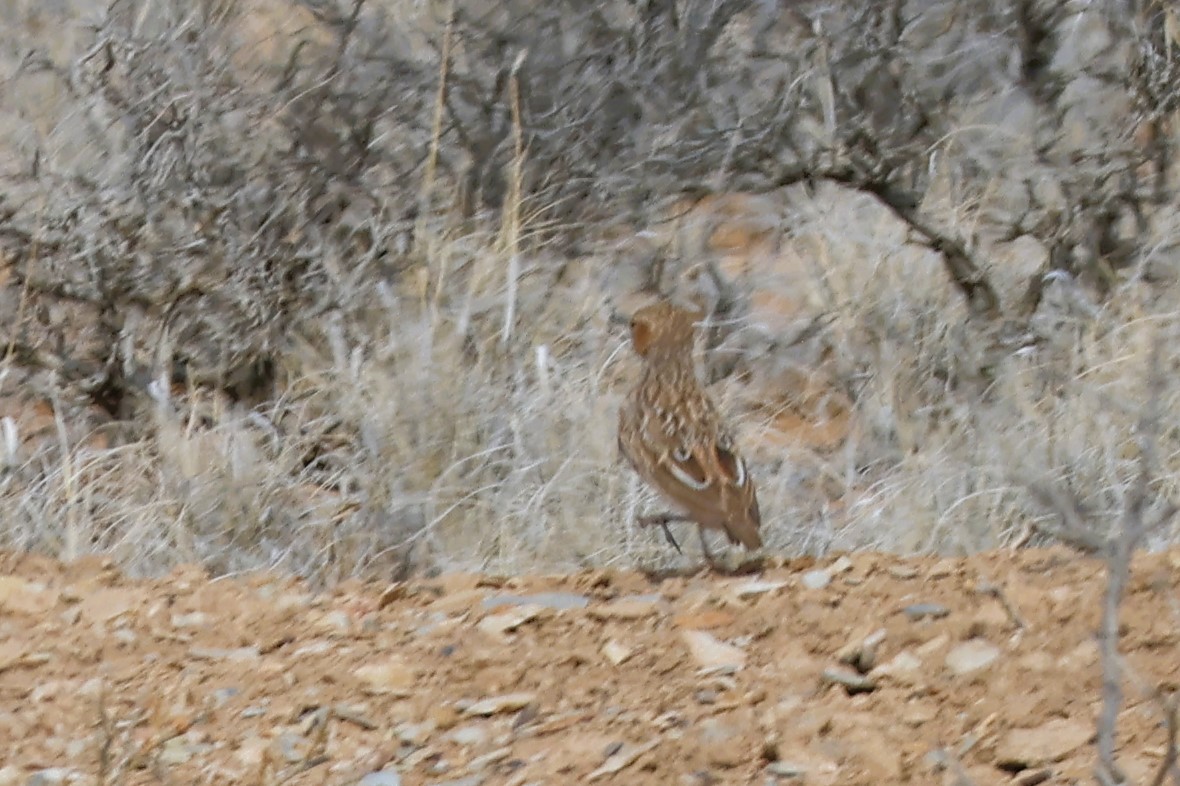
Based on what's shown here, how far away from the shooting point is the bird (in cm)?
445

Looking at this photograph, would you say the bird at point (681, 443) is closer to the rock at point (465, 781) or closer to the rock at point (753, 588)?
the rock at point (753, 588)

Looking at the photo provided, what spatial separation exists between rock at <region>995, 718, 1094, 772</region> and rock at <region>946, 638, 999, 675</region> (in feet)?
0.98

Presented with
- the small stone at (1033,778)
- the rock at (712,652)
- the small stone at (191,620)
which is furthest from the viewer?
the small stone at (191,620)

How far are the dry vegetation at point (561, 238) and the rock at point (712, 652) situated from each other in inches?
78.7

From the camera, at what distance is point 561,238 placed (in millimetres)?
7270

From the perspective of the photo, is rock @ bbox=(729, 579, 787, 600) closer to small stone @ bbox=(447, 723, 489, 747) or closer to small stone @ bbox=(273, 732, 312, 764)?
small stone @ bbox=(447, 723, 489, 747)

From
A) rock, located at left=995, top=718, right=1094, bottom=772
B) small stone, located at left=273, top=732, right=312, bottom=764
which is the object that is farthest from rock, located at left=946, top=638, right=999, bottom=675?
small stone, located at left=273, top=732, right=312, bottom=764

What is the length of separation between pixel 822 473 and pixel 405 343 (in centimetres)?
153

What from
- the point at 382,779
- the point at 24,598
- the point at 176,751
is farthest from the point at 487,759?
the point at 24,598

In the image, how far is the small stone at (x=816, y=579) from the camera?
412 cm

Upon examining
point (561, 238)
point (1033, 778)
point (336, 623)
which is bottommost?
point (1033, 778)

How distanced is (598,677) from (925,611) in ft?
2.28

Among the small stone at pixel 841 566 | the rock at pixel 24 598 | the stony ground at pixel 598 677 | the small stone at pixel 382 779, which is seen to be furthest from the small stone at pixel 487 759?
the rock at pixel 24 598

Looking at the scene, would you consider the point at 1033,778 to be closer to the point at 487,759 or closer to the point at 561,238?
the point at 487,759
